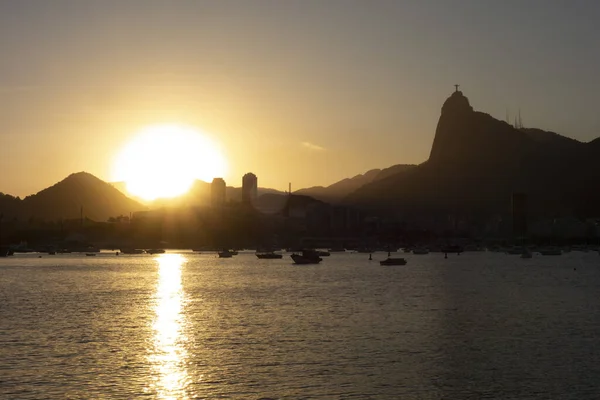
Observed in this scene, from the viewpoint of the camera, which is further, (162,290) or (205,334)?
(162,290)

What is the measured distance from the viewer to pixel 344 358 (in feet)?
165

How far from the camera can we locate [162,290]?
12519 centimetres

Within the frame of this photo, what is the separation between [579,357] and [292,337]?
73.1 feet

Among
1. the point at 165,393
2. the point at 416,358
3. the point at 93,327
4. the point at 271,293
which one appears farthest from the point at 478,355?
the point at 271,293

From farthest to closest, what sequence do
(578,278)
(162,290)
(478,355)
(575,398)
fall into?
(578,278) < (162,290) < (478,355) < (575,398)

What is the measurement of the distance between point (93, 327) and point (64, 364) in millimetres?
21723

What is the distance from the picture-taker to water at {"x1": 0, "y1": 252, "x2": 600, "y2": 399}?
4141cm

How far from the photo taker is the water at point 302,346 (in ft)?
136

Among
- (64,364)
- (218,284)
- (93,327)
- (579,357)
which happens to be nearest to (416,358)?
(579,357)

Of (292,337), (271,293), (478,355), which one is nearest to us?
(478,355)

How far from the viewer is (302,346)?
56062 mm

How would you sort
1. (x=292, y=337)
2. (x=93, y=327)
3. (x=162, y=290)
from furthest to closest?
(x=162, y=290) < (x=93, y=327) < (x=292, y=337)

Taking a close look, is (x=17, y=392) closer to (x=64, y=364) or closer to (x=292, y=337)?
(x=64, y=364)

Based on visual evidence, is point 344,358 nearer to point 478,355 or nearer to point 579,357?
point 478,355
